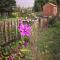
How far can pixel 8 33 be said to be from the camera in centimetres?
859

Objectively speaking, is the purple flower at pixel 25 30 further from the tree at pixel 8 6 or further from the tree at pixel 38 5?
the tree at pixel 38 5

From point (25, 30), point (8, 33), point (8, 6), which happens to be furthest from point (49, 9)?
point (25, 30)

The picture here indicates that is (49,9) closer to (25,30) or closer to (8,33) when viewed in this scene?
(8,33)

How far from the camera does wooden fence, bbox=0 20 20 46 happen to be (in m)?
8.01

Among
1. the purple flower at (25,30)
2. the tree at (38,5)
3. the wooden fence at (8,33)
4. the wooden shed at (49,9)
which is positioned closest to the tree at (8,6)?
the wooden shed at (49,9)

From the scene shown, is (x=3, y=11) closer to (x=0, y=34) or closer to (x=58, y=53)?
(x=0, y=34)

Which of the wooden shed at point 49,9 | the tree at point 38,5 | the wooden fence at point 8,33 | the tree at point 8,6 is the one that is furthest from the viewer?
the tree at point 38,5

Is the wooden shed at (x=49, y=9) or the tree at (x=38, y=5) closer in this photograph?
the wooden shed at (x=49, y=9)

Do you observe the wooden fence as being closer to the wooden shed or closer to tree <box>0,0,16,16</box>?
tree <box>0,0,16,16</box>

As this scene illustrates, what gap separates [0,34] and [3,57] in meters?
1.89

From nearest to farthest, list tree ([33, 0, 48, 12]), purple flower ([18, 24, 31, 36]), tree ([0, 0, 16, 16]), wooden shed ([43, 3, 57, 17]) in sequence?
purple flower ([18, 24, 31, 36]) < tree ([0, 0, 16, 16]) < wooden shed ([43, 3, 57, 17]) < tree ([33, 0, 48, 12])

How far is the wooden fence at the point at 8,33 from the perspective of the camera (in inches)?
315

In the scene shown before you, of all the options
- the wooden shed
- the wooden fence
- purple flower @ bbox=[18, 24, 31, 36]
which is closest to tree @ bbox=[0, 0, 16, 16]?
the wooden shed

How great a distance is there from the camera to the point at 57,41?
4.26 meters
